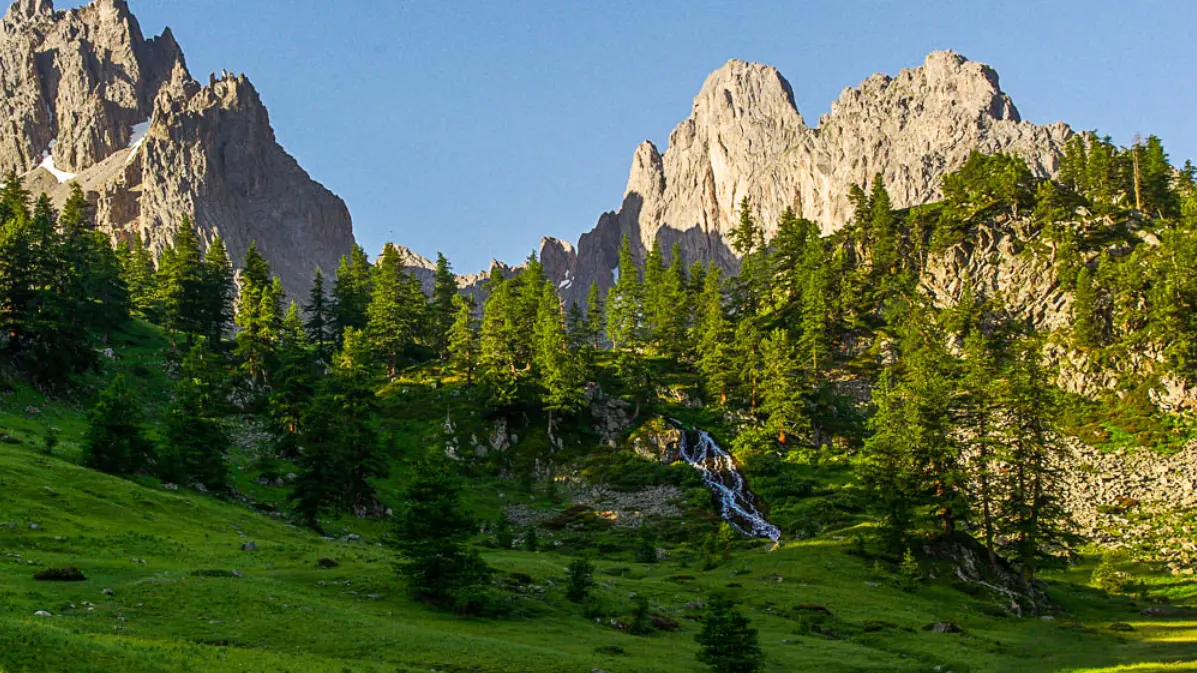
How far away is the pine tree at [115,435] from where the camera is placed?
43.1m

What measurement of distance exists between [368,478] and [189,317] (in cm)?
3957

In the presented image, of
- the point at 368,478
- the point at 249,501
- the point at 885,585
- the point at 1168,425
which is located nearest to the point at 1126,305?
the point at 1168,425

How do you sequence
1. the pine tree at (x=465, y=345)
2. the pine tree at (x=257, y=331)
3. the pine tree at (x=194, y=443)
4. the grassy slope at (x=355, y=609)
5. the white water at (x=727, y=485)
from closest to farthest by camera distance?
1. the grassy slope at (x=355, y=609)
2. the pine tree at (x=194, y=443)
3. the white water at (x=727, y=485)
4. the pine tree at (x=257, y=331)
5. the pine tree at (x=465, y=345)

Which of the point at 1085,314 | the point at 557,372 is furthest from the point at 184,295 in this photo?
the point at 1085,314

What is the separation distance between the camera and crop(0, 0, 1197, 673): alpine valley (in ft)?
83.6

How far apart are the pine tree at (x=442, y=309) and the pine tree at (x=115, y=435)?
57.0 m

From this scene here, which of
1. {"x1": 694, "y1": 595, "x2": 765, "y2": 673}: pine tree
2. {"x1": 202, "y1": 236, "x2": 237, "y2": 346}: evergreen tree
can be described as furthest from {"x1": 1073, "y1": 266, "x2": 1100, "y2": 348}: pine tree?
{"x1": 202, "y1": 236, "x2": 237, "y2": 346}: evergreen tree

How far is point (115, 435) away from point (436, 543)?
28186 mm

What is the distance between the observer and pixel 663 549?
54.2 m

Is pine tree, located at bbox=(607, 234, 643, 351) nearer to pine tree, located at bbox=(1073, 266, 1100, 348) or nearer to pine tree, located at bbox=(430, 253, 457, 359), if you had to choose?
pine tree, located at bbox=(430, 253, 457, 359)

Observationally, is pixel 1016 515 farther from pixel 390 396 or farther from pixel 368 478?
pixel 390 396

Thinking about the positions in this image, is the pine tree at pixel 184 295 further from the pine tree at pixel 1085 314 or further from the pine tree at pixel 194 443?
the pine tree at pixel 1085 314

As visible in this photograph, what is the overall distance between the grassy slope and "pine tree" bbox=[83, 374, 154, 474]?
2005 millimetres

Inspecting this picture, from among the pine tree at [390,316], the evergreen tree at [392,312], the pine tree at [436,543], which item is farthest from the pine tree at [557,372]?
the pine tree at [436,543]
